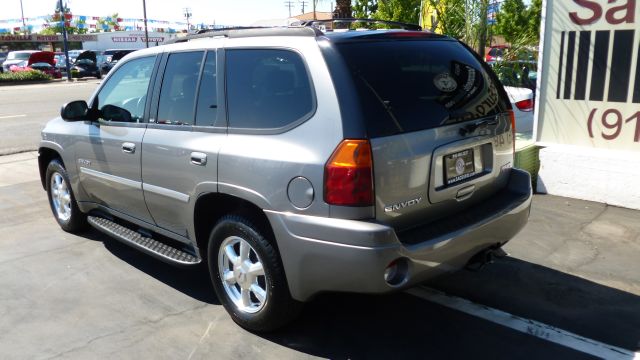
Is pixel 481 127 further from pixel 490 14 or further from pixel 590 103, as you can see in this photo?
pixel 490 14

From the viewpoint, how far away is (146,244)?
4.23 m

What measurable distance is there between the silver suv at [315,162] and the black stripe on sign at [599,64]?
8.83ft

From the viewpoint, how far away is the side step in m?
3.92

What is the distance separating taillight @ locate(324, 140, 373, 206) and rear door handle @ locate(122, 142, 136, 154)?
1.92m

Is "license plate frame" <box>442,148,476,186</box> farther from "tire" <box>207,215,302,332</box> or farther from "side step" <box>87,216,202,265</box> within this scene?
"side step" <box>87,216,202,265</box>

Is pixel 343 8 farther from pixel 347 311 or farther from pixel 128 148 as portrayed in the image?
pixel 347 311

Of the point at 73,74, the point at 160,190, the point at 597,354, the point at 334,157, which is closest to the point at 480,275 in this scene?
the point at 597,354

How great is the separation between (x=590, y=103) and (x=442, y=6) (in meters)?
3.53

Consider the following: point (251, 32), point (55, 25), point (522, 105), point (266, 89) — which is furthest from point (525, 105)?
Result: point (55, 25)

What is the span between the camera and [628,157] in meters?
5.81

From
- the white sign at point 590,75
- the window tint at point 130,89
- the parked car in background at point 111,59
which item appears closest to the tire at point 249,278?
the window tint at point 130,89

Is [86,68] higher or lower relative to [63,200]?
higher

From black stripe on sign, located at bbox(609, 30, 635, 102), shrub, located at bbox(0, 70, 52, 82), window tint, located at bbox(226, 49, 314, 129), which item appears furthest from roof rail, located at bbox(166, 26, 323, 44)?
shrub, located at bbox(0, 70, 52, 82)

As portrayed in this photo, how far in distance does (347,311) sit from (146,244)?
1588mm
